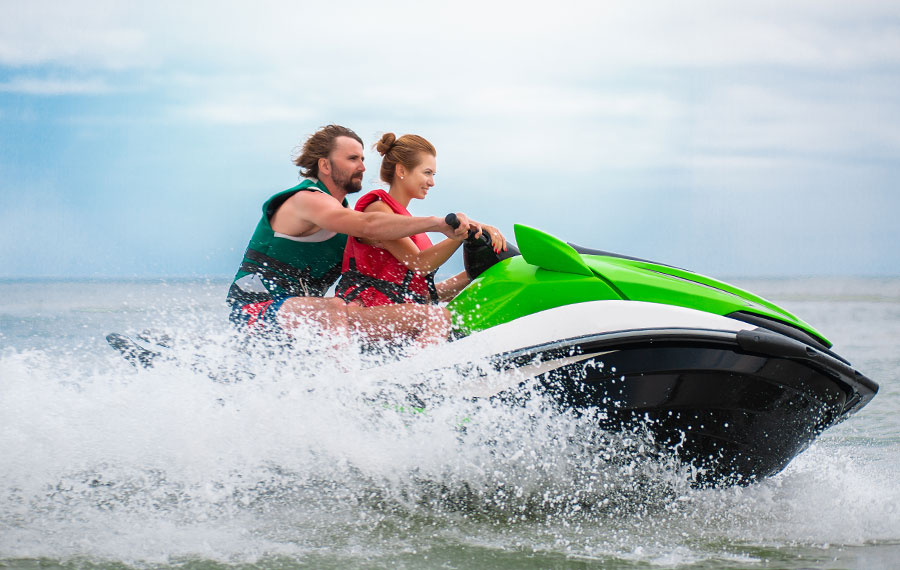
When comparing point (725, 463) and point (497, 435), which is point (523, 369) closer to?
point (497, 435)

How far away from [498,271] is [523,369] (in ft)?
1.37

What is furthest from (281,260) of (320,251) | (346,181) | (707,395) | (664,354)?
(707,395)

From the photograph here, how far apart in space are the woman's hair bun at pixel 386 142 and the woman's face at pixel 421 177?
0.14 m

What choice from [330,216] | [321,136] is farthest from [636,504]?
[321,136]

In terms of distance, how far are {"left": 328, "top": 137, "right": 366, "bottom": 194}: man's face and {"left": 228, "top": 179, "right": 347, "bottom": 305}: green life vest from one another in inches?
4.1

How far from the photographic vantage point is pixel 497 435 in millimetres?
2803

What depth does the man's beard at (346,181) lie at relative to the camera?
3.39 meters

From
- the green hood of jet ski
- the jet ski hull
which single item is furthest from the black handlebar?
the jet ski hull

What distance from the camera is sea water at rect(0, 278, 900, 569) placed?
2578mm

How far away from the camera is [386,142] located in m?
3.14

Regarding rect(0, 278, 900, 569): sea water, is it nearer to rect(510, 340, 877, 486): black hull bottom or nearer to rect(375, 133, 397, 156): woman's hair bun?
rect(510, 340, 877, 486): black hull bottom

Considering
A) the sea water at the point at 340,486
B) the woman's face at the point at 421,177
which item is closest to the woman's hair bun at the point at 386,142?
the woman's face at the point at 421,177

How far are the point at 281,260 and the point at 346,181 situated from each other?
1.43 ft

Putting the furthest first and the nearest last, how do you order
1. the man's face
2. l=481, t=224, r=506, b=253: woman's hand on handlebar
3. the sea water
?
the man's face, l=481, t=224, r=506, b=253: woman's hand on handlebar, the sea water
